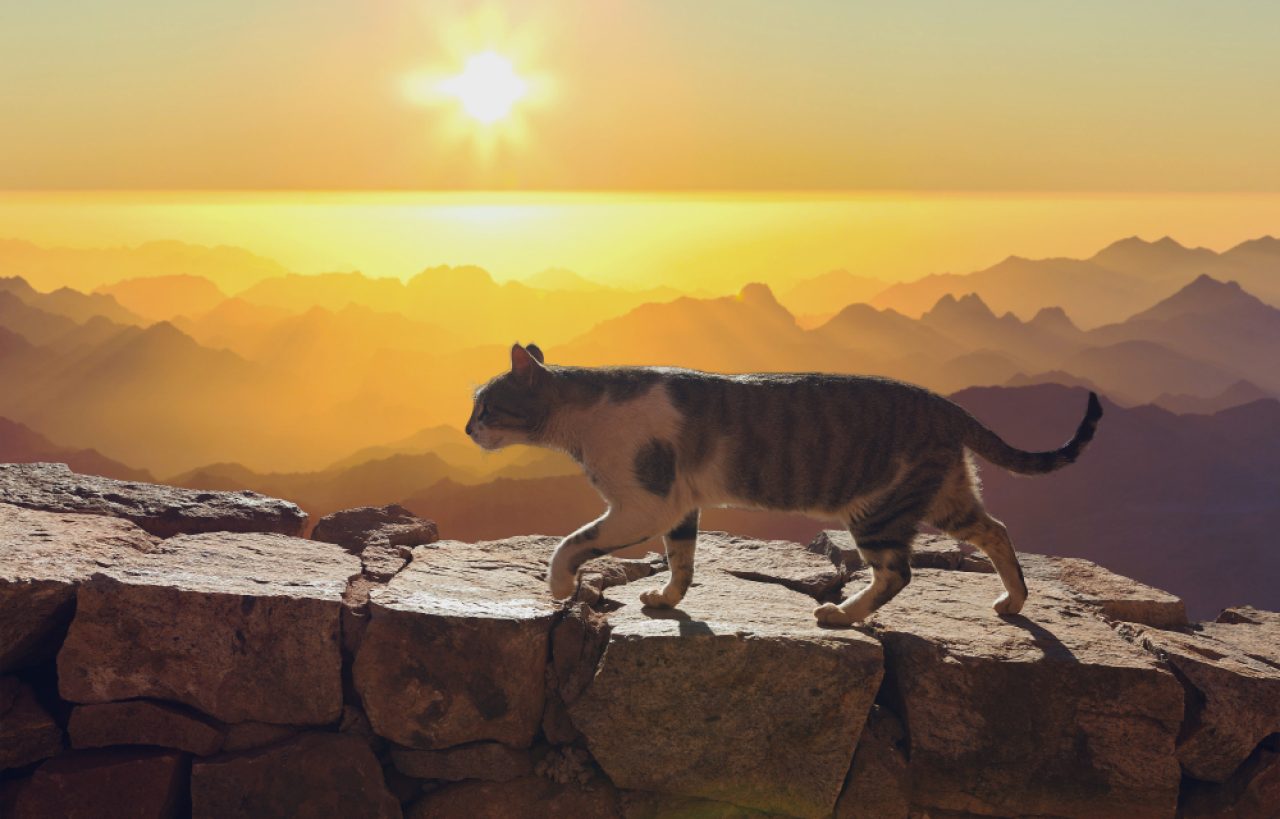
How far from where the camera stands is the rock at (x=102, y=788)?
12.3 ft

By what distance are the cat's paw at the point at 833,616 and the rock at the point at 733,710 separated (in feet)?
0.40

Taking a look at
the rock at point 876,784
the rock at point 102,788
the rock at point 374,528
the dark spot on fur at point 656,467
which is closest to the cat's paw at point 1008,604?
the rock at point 876,784

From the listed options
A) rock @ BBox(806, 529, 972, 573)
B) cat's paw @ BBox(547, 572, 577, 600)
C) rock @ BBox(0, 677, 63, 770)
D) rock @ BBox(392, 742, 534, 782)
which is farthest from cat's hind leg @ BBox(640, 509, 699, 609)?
rock @ BBox(0, 677, 63, 770)

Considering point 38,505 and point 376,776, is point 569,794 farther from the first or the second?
point 38,505

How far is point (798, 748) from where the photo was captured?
12.3 ft

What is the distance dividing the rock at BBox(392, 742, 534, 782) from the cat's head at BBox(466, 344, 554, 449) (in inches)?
50.4

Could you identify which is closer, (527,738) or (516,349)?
(527,738)

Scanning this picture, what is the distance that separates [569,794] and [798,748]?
3.01 ft

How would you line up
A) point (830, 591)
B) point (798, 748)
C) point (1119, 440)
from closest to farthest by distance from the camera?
point (798, 748)
point (830, 591)
point (1119, 440)

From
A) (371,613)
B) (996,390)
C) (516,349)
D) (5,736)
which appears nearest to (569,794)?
(371,613)

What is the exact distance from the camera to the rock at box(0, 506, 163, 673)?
3.69 meters

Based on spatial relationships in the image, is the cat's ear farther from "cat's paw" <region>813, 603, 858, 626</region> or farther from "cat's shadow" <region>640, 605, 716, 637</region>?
"cat's paw" <region>813, 603, 858, 626</region>

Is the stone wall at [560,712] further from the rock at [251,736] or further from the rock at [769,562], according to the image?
the rock at [769,562]

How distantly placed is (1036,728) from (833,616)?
849 mm
